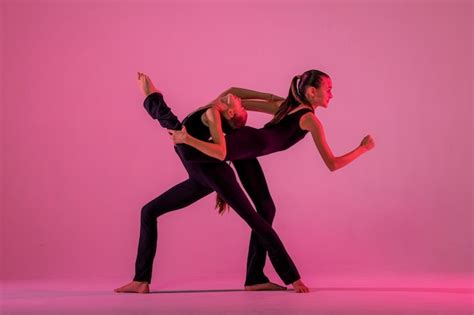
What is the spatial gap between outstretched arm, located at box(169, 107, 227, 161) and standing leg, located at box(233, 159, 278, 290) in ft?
1.49

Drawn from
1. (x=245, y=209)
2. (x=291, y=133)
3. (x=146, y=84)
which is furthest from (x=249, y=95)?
(x=245, y=209)

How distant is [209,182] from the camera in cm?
545

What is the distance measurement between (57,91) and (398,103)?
330 cm

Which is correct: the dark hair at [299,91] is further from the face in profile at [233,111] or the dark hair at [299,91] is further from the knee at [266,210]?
the knee at [266,210]

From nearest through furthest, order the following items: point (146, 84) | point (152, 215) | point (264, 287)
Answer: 1. point (146, 84)
2. point (152, 215)
3. point (264, 287)

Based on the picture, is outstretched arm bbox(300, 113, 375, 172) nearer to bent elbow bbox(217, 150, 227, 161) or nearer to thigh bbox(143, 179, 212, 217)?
bent elbow bbox(217, 150, 227, 161)

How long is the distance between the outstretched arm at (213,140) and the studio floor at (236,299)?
85cm

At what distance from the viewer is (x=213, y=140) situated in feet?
17.5

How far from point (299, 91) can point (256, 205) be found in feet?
2.59

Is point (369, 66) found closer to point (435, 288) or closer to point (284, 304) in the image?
point (435, 288)

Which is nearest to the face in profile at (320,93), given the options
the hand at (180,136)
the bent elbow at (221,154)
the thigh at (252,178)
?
the thigh at (252,178)

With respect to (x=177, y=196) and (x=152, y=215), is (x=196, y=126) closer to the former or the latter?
(x=177, y=196)

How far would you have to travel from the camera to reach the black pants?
17.8 feet

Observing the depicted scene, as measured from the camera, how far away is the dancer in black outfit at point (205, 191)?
5.41 metres
